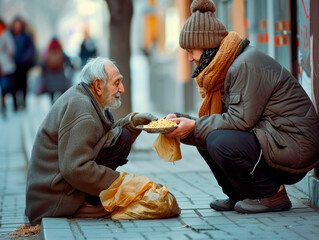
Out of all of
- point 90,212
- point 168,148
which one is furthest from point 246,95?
point 90,212

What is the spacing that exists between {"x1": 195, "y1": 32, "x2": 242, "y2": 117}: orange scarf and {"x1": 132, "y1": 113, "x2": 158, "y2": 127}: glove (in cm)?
44

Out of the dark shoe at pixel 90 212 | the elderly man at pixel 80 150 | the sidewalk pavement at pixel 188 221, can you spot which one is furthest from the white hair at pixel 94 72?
the sidewalk pavement at pixel 188 221

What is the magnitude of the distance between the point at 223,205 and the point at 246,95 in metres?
0.95

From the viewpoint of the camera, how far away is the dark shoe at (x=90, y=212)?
5.51 m

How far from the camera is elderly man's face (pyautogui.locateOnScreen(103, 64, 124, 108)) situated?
5621 millimetres

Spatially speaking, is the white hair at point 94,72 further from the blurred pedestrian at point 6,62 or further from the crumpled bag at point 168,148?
the blurred pedestrian at point 6,62

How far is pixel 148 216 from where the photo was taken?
17.7 ft

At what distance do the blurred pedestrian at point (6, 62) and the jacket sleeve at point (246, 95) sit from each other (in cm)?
1291

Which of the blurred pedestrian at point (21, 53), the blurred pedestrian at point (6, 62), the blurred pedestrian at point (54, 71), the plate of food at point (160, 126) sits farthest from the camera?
the blurred pedestrian at point (21, 53)

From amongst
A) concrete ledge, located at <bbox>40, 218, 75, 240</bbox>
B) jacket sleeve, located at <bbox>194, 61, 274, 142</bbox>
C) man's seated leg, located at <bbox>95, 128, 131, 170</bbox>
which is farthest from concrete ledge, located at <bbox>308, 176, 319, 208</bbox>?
concrete ledge, located at <bbox>40, 218, 75, 240</bbox>

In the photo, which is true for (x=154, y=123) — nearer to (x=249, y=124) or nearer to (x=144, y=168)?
(x=249, y=124)

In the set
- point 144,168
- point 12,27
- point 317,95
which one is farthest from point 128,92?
point 12,27

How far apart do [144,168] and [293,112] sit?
3682mm

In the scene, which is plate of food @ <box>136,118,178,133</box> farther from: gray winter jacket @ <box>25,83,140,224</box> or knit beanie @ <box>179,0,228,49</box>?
knit beanie @ <box>179,0,228,49</box>
